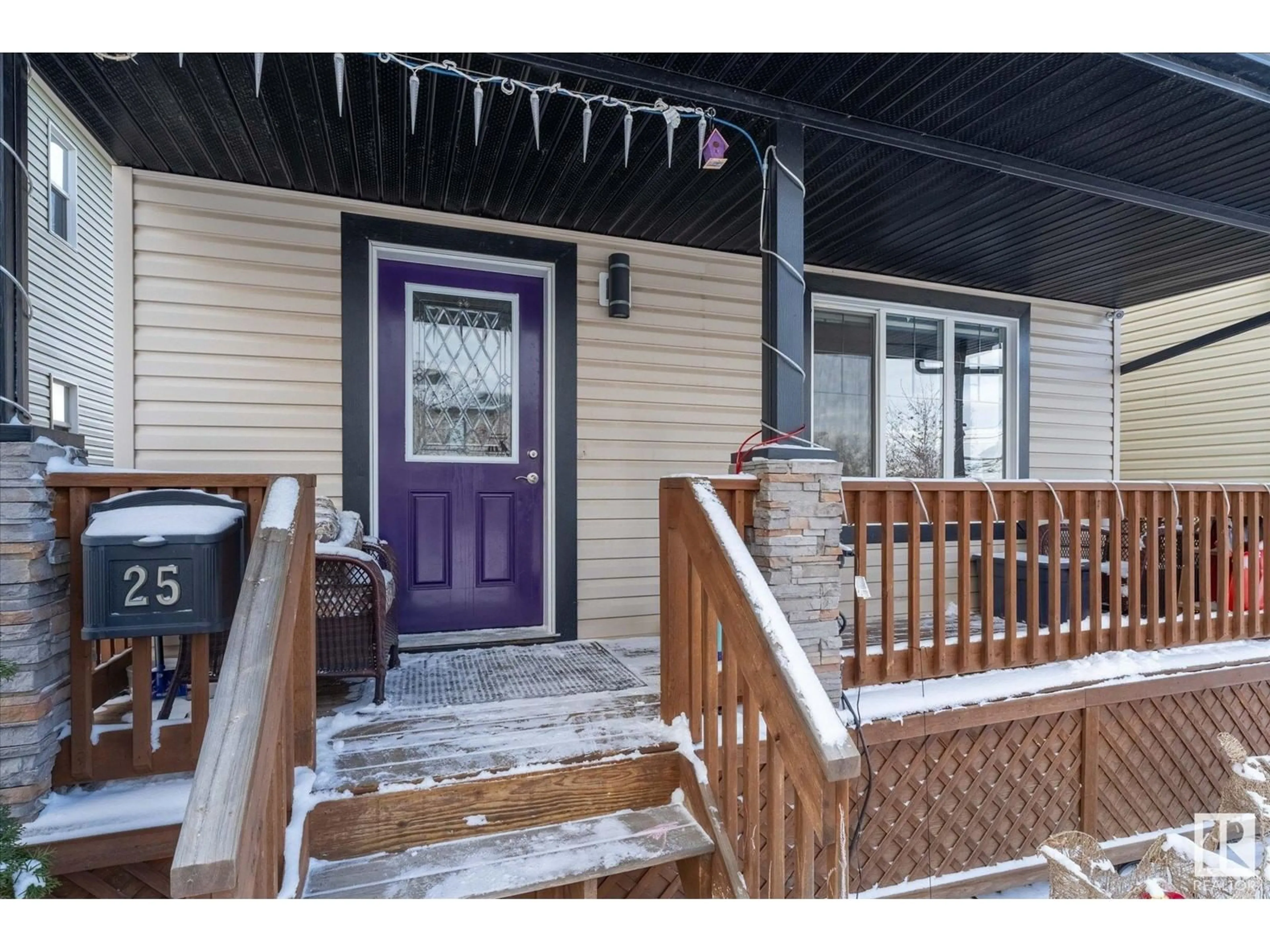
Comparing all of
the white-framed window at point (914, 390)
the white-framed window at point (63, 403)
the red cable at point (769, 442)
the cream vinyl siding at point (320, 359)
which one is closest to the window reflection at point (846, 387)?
the white-framed window at point (914, 390)

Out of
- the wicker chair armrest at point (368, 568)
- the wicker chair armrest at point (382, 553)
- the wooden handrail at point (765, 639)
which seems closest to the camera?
the wooden handrail at point (765, 639)

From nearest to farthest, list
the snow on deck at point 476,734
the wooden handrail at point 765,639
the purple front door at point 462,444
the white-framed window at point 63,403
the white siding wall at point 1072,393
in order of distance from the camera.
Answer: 1. the wooden handrail at point 765,639
2. the snow on deck at point 476,734
3. the purple front door at point 462,444
4. the white siding wall at point 1072,393
5. the white-framed window at point 63,403

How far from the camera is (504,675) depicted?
2982 mm

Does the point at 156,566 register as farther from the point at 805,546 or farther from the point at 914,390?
the point at 914,390

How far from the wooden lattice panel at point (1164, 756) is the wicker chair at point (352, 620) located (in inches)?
124

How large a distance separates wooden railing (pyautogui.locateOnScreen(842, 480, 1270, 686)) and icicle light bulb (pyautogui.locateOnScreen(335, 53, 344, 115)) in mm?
2275

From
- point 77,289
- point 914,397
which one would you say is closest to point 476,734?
point 914,397

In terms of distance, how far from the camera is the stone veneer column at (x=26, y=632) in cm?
172

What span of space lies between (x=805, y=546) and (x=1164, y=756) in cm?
228

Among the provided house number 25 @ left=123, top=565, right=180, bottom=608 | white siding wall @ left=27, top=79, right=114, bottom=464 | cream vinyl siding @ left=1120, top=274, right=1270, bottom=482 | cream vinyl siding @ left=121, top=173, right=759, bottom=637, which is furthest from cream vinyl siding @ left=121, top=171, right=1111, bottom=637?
cream vinyl siding @ left=1120, top=274, right=1270, bottom=482

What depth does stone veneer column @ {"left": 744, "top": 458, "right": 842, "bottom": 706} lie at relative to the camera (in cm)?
238

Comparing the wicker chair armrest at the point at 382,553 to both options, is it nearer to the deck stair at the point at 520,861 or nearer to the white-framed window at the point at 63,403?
the deck stair at the point at 520,861

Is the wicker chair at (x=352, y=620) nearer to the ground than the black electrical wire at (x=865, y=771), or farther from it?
farther from it
